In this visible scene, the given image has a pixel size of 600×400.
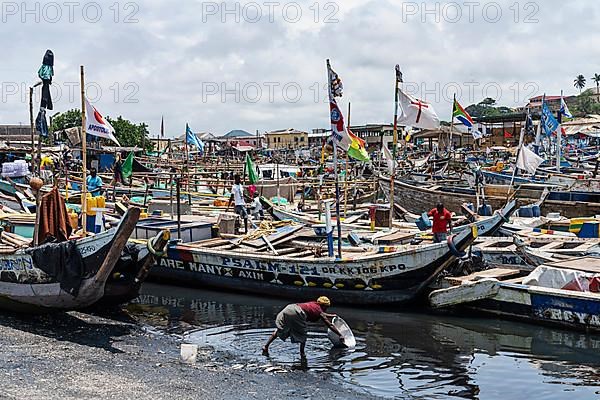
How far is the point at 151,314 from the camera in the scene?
14.9 meters

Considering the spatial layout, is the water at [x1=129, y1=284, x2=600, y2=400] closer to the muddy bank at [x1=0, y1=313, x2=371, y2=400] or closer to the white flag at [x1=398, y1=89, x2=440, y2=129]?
the muddy bank at [x1=0, y1=313, x2=371, y2=400]

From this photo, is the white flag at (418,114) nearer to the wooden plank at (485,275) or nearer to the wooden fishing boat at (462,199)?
the wooden plank at (485,275)

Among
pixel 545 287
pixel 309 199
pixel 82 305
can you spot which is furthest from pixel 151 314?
pixel 309 199

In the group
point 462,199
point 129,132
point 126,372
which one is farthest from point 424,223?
point 129,132

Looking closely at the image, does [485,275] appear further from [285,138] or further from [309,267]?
[285,138]

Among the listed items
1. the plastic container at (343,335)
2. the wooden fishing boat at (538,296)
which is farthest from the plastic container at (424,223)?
the plastic container at (343,335)

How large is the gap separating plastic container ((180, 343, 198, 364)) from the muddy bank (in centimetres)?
10

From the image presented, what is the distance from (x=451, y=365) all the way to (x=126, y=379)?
5.08 m

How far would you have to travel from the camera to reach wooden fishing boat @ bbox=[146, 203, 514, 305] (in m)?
14.0

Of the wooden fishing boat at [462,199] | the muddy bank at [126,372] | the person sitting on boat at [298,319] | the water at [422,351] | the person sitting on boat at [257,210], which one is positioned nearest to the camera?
the muddy bank at [126,372]

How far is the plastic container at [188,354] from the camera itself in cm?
1113

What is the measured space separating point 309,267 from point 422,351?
142 inches

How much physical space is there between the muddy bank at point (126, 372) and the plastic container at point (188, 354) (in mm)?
105

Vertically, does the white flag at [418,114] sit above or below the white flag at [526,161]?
above
